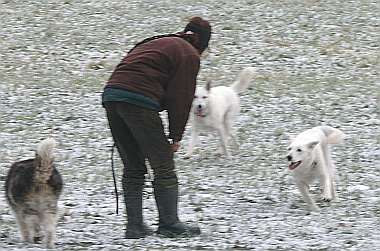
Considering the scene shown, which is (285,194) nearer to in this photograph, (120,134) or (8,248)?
(120,134)

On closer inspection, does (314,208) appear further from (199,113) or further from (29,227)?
A: (199,113)

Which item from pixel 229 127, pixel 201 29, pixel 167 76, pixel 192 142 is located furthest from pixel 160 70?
pixel 229 127

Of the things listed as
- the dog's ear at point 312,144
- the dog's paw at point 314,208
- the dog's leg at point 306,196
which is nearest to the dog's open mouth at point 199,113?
the dog's ear at point 312,144

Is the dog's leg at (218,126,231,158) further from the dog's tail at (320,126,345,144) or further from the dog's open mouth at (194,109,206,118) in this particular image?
the dog's tail at (320,126,345,144)

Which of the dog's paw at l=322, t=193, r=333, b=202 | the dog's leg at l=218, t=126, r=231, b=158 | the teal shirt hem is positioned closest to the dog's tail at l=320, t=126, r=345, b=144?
the dog's paw at l=322, t=193, r=333, b=202

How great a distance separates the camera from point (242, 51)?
15734 millimetres

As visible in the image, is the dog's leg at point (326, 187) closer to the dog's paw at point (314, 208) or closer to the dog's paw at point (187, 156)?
the dog's paw at point (314, 208)

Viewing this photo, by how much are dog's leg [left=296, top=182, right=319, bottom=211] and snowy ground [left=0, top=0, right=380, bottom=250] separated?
0.33 ft

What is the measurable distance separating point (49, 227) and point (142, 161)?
0.80m

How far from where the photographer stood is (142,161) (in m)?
5.62

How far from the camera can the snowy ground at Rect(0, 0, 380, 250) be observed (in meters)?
6.06

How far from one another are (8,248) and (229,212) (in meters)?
2.11

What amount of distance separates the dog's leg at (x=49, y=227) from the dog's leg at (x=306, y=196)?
7.96 feet

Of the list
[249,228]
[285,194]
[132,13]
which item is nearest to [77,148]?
[285,194]
